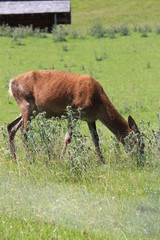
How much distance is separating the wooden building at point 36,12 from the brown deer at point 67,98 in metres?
27.1

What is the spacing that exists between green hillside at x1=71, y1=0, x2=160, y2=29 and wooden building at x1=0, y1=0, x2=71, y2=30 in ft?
31.3

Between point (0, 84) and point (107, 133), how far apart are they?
877 cm

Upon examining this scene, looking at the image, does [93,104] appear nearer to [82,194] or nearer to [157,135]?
[157,135]

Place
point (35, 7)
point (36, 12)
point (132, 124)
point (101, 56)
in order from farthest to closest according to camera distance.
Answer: point (35, 7)
point (36, 12)
point (101, 56)
point (132, 124)

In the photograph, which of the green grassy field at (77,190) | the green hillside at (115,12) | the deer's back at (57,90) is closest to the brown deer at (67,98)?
the deer's back at (57,90)

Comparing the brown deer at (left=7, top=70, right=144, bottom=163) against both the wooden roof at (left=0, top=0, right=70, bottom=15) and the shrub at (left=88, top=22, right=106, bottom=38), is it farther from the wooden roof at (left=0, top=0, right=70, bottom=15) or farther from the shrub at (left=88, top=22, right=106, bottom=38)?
the wooden roof at (left=0, top=0, right=70, bottom=15)

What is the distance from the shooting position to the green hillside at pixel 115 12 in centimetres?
5091

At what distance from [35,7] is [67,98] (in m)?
28.7

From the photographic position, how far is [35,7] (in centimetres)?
3834

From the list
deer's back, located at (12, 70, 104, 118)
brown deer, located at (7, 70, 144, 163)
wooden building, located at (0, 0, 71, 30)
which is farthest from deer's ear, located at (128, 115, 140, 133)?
wooden building, located at (0, 0, 71, 30)

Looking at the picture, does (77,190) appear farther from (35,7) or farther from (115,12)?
(115,12)

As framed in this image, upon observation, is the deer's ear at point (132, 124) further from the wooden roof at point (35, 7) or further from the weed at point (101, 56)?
the wooden roof at point (35, 7)

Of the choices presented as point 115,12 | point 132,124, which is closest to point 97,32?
point 132,124

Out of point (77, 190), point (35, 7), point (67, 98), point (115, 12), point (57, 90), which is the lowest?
point (115, 12)
